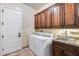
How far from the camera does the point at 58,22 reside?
8.10 feet

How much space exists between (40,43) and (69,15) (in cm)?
78

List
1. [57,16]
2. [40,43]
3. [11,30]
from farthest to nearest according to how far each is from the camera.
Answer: [57,16], [40,43], [11,30]

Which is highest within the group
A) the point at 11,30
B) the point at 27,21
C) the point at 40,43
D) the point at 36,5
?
the point at 36,5

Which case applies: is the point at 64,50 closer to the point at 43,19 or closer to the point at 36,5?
the point at 43,19

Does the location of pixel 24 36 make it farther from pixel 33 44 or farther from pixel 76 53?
pixel 76 53

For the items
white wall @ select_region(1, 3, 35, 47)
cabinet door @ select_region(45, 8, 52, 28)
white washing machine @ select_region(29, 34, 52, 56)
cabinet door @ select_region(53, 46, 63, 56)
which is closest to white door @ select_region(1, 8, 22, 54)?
white wall @ select_region(1, 3, 35, 47)

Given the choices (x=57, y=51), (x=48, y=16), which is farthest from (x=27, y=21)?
(x=57, y=51)

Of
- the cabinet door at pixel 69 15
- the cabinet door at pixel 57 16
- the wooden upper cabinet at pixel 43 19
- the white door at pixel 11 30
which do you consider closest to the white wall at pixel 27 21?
the white door at pixel 11 30

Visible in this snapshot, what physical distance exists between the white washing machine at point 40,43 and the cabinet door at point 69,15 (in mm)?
477

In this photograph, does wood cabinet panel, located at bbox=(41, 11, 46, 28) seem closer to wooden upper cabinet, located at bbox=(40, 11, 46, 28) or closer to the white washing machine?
wooden upper cabinet, located at bbox=(40, 11, 46, 28)

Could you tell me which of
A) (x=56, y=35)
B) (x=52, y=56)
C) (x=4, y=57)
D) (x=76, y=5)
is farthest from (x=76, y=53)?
(x=4, y=57)

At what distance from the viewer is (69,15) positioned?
7.63 ft

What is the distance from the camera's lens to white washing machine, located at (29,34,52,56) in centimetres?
220

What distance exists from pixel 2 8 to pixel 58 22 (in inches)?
44.2
